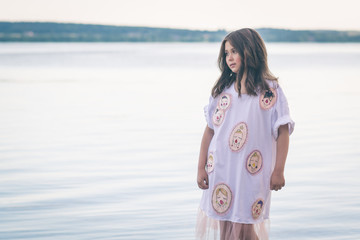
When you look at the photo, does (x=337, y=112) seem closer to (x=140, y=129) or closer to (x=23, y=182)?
(x=140, y=129)

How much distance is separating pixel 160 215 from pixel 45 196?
1.08m

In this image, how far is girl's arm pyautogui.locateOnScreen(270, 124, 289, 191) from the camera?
9.92 feet

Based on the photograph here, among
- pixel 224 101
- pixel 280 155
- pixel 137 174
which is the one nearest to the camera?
pixel 280 155

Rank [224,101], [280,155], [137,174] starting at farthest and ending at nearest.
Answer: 1. [137,174]
2. [224,101]
3. [280,155]

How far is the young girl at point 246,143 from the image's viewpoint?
305cm

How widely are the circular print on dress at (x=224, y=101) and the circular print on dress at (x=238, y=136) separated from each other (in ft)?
0.37

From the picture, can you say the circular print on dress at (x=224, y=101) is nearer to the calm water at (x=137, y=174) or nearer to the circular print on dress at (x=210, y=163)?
the circular print on dress at (x=210, y=163)

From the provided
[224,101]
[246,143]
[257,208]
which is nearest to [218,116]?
[224,101]

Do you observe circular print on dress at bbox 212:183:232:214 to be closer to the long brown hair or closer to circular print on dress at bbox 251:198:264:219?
circular print on dress at bbox 251:198:264:219

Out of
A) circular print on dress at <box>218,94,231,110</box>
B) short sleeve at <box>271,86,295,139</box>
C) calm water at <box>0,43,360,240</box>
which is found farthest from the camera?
calm water at <box>0,43,360,240</box>

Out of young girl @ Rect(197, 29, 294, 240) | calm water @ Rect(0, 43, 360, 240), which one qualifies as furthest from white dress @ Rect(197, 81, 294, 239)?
calm water @ Rect(0, 43, 360, 240)

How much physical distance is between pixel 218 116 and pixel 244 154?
0.22 m

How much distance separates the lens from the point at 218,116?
124 inches

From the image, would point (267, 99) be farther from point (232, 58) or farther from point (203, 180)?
point (203, 180)
